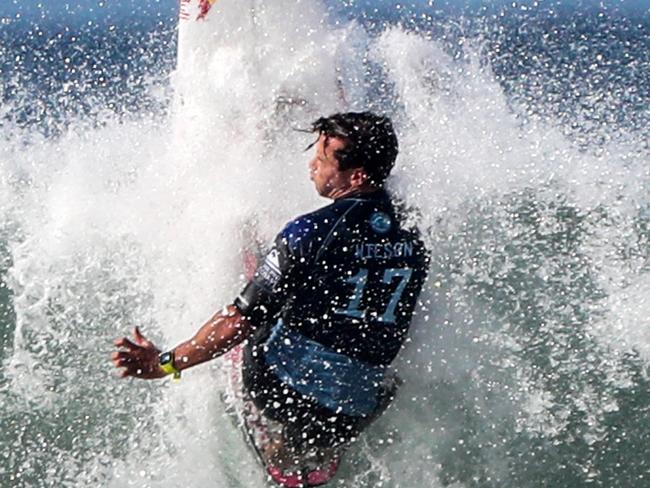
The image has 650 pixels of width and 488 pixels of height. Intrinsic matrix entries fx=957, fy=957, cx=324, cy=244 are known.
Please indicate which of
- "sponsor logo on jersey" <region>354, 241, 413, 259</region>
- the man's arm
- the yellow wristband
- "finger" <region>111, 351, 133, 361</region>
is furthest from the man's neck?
"finger" <region>111, 351, 133, 361</region>

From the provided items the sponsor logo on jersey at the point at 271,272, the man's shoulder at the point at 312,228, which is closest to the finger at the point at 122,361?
the sponsor logo on jersey at the point at 271,272

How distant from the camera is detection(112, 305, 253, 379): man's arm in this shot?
3982 millimetres

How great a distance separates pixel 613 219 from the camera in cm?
817

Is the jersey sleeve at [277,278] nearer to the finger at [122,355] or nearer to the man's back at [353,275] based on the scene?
the man's back at [353,275]

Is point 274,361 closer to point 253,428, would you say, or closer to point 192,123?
point 253,428

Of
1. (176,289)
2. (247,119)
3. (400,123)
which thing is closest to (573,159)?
(400,123)

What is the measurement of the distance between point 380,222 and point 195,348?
3.08 ft

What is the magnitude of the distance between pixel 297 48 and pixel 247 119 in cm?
67

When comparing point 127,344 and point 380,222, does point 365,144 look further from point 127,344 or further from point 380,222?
point 127,344

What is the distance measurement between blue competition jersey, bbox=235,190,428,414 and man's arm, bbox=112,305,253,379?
0.06 metres

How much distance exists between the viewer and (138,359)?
3992 mm

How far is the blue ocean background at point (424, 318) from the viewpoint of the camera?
194 inches

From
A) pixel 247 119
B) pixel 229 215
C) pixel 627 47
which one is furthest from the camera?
pixel 627 47

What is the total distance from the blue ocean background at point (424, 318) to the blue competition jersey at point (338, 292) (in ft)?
2.87
